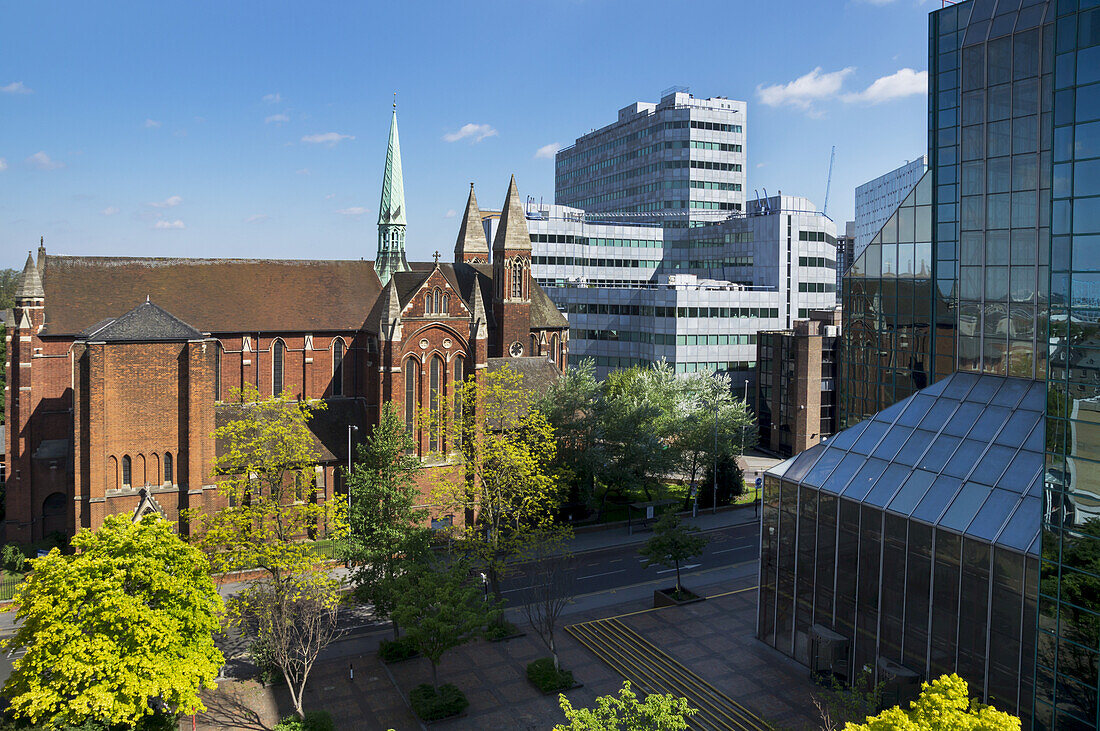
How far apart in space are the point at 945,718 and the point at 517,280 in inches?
1857

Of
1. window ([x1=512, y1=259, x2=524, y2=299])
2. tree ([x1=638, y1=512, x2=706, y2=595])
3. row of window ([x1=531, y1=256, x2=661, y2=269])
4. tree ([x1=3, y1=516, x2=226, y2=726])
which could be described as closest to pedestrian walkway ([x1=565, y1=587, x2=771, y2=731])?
tree ([x1=638, y1=512, x2=706, y2=595])

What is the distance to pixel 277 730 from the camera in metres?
28.0

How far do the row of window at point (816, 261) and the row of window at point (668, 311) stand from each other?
9.78 m

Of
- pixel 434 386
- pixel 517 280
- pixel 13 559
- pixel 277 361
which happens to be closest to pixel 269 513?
pixel 434 386

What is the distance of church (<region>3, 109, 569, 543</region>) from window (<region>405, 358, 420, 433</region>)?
84 mm

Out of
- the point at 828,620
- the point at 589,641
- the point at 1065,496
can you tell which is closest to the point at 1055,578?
the point at 1065,496

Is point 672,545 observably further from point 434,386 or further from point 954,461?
point 434,386

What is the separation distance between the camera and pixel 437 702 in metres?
30.6

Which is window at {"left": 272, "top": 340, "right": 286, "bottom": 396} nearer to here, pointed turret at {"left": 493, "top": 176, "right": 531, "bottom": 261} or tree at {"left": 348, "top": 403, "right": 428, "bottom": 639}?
tree at {"left": 348, "top": 403, "right": 428, "bottom": 639}

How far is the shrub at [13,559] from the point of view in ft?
145

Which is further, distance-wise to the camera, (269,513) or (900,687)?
(269,513)

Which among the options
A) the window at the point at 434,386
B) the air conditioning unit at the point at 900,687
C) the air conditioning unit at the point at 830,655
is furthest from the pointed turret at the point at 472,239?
the air conditioning unit at the point at 900,687

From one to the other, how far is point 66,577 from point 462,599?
43.3ft

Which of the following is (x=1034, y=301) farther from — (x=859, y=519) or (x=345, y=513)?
(x=345, y=513)
